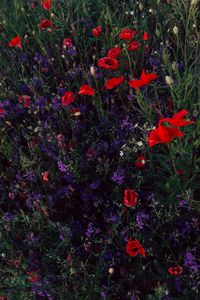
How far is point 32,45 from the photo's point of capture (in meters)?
2.85

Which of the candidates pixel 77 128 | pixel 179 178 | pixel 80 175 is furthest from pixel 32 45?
pixel 179 178

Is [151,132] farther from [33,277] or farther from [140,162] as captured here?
[33,277]

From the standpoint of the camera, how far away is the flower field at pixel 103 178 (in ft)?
6.02

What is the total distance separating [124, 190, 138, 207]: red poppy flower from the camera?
1.78m

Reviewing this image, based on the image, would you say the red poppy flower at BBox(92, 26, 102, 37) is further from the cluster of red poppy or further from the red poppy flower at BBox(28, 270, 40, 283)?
the red poppy flower at BBox(28, 270, 40, 283)

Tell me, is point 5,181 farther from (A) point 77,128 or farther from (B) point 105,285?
(B) point 105,285

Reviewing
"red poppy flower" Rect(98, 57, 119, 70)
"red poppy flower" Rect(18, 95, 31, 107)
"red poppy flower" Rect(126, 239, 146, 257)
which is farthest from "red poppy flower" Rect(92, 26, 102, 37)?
"red poppy flower" Rect(126, 239, 146, 257)

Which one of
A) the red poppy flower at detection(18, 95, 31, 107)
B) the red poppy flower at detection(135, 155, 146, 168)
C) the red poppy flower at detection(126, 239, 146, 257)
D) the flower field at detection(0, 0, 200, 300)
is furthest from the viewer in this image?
the red poppy flower at detection(18, 95, 31, 107)

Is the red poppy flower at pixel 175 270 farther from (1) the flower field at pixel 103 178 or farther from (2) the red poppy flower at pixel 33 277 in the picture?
(2) the red poppy flower at pixel 33 277

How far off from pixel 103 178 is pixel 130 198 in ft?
1.27

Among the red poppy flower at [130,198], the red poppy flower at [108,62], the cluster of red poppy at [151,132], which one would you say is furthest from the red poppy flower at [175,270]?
the red poppy flower at [108,62]

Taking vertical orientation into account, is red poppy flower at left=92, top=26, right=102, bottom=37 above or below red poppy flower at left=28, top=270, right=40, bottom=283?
above

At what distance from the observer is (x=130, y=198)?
181 centimetres

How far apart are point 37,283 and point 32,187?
507mm
